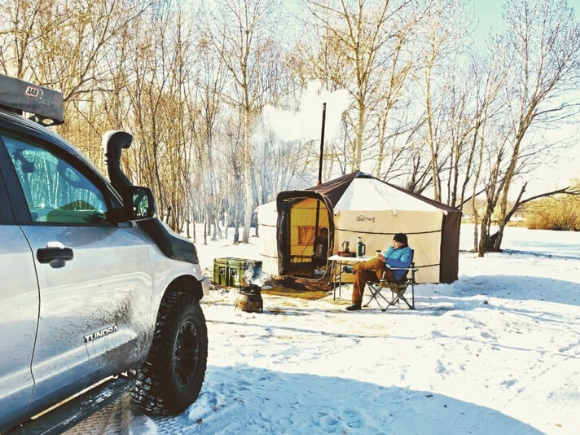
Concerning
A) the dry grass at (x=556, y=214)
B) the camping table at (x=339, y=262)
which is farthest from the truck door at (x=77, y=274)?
the dry grass at (x=556, y=214)

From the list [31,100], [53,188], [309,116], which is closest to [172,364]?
[53,188]

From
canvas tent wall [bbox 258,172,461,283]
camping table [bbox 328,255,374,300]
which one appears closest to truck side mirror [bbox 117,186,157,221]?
camping table [bbox 328,255,374,300]

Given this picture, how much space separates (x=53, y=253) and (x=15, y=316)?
0.92 ft

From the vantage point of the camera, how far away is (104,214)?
2391 millimetres

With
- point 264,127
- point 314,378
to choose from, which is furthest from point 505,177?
point 314,378

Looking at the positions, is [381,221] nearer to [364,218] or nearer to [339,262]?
[364,218]

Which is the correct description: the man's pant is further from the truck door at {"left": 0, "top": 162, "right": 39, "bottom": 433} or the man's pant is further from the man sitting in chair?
the truck door at {"left": 0, "top": 162, "right": 39, "bottom": 433}

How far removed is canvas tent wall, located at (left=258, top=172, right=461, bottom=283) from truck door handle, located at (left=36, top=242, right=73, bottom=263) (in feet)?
25.1

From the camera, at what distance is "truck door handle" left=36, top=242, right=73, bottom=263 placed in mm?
1697

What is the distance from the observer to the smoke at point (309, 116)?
17.4 meters

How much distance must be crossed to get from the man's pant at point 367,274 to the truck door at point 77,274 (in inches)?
205

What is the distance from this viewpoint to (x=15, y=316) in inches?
61.7

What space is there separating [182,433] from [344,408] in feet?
4.10

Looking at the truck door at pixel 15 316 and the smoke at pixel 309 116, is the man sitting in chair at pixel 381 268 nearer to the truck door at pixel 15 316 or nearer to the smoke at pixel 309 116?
the truck door at pixel 15 316
